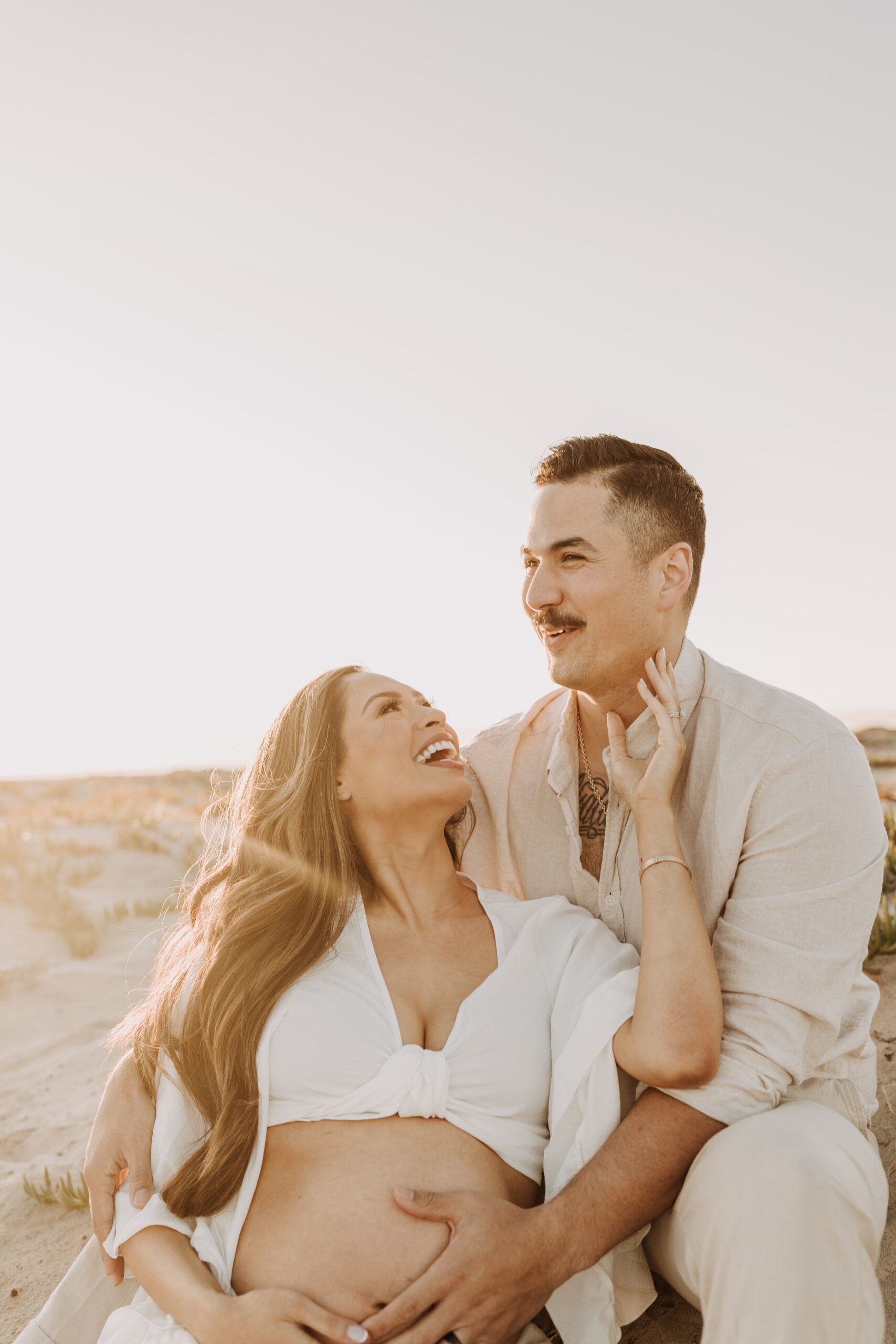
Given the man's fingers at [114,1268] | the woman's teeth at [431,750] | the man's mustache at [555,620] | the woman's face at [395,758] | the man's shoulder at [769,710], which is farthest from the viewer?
the man's mustache at [555,620]

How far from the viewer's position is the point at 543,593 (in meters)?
3.67

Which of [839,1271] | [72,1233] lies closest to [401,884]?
[839,1271]

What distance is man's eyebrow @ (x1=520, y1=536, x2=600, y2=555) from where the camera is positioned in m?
3.69

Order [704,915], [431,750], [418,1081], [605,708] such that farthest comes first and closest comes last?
[605,708], [431,750], [704,915], [418,1081]

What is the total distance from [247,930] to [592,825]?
1.42 metres

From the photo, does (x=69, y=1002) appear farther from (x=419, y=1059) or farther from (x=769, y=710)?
(x=769, y=710)

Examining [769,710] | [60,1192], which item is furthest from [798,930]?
[60,1192]

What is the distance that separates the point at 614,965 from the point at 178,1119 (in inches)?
56.8

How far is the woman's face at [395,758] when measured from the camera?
326 cm

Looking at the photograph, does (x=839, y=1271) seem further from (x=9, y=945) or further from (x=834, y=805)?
(x=9, y=945)

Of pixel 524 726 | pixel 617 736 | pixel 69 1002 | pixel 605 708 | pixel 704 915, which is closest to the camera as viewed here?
pixel 704 915

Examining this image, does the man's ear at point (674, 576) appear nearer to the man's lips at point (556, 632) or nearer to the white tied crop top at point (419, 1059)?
the man's lips at point (556, 632)

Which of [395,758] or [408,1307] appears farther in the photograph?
[395,758]

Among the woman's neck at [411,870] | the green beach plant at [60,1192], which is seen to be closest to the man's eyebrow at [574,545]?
the woman's neck at [411,870]
